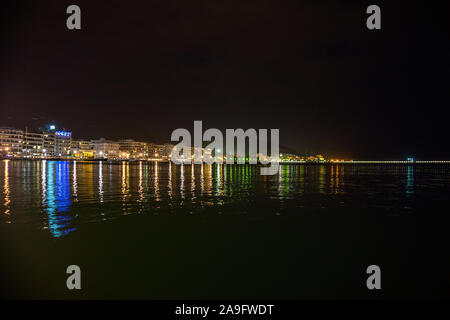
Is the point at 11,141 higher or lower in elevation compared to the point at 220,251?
higher

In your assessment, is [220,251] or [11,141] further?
[11,141]

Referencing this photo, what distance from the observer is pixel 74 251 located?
35.9 feet

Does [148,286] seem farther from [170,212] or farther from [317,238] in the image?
[170,212]

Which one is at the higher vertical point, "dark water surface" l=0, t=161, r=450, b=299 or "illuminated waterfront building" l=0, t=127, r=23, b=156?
"illuminated waterfront building" l=0, t=127, r=23, b=156

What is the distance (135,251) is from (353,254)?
757 cm

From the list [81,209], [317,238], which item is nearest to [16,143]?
[81,209]

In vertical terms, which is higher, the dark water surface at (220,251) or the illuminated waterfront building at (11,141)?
the illuminated waterfront building at (11,141)

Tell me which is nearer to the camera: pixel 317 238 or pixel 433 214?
pixel 317 238

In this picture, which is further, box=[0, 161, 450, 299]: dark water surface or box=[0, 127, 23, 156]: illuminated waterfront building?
box=[0, 127, 23, 156]: illuminated waterfront building

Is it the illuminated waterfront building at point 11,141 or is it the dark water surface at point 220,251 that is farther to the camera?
the illuminated waterfront building at point 11,141
